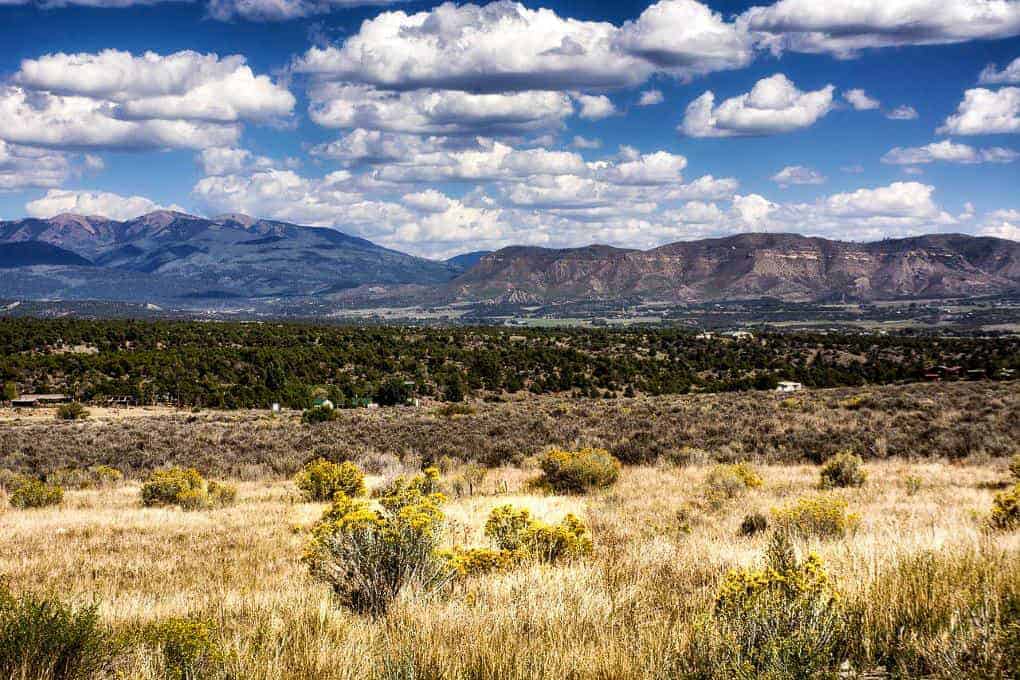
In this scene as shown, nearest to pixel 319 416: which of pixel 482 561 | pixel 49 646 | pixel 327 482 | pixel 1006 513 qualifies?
pixel 327 482

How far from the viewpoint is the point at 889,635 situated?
14.0 ft

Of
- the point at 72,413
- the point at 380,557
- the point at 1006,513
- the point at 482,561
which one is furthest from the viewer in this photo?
the point at 72,413

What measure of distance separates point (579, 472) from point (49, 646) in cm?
1065

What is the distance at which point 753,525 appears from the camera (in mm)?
9297

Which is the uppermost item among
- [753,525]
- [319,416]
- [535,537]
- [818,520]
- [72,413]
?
[535,537]

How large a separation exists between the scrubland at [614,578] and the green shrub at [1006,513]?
177 millimetres

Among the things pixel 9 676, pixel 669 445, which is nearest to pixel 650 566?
pixel 9 676

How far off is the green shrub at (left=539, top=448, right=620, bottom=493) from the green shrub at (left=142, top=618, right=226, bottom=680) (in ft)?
33.1

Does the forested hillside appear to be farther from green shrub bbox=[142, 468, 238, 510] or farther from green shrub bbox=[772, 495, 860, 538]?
green shrub bbox=[772, 495, 860, 538]

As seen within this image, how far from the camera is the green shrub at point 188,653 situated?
396 centimetres

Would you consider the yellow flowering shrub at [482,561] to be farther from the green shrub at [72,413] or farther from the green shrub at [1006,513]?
the green shrub at [72,413]

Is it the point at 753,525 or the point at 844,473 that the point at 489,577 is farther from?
the point at 844,473

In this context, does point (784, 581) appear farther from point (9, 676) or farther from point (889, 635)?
point (9, 676)

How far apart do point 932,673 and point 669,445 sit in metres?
15.6
